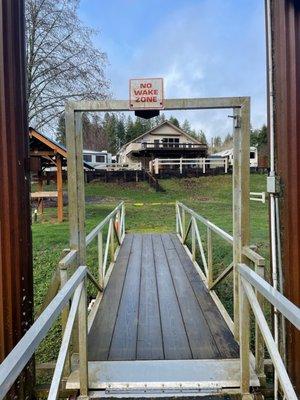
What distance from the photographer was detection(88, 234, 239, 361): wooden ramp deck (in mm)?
3275

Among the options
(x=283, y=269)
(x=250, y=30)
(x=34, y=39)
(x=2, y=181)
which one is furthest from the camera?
(x=34, y=39)

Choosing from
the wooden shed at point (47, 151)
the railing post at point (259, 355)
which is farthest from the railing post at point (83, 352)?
the wooden shed at point (47, 151)

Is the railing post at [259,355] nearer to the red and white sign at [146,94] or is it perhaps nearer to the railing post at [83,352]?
the railing post at [83,352]

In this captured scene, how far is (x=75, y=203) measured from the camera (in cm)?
312

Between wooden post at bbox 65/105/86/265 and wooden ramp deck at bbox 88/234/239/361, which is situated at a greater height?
wooden post at bbox 65/105/86/265

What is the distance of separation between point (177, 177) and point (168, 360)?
2088 cm

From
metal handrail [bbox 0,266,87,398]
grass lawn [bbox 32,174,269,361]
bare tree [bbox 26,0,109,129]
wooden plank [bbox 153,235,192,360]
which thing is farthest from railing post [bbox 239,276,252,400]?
bare tree [bbox 26,0,109,129]

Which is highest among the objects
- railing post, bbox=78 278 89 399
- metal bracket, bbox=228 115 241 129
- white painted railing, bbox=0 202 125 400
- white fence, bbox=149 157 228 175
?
white fence, bbox=149 157 228 175

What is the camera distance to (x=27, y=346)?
154 centimetres

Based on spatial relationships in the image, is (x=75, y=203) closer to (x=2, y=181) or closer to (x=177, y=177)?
(x=2, y=181)

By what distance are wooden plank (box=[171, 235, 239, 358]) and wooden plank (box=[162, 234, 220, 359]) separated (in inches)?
1.8

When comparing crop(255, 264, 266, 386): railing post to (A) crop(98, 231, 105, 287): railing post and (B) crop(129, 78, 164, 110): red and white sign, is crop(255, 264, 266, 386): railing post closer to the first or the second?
(B) crop(129, 78, 164, 110): red and white sign

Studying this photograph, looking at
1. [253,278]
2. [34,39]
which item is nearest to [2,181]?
[253,278]

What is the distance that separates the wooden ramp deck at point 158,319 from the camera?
3.28 m
